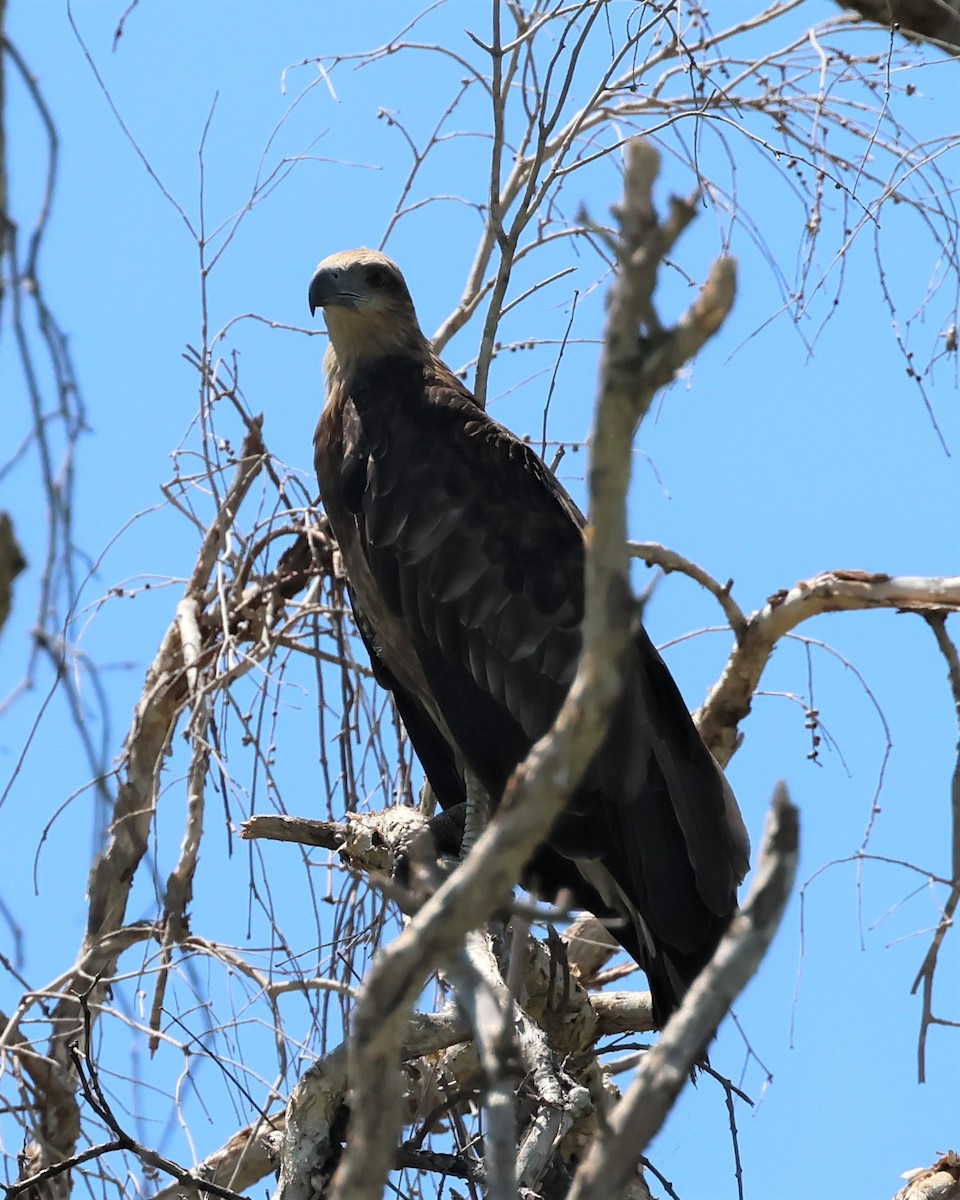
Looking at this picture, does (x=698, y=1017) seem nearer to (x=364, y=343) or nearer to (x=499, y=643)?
(x=499, y=643)

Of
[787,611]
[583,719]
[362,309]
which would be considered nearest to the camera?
[583,719]

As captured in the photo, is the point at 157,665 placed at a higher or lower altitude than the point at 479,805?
higher

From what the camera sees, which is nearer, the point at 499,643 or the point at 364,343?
the point at 499,643

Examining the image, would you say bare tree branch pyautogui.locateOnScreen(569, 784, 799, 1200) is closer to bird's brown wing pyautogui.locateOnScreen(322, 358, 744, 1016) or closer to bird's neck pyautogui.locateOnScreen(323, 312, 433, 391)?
bird's brown wing pyautogui.locateOnScreen(322, 358, 744, 1016)

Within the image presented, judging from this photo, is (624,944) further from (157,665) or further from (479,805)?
(157,665)

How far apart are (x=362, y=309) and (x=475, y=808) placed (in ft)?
Answer: 5.34

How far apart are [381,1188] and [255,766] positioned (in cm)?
257

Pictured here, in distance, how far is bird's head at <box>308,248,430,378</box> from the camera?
484 centimetres

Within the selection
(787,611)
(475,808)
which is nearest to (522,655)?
(475,808)

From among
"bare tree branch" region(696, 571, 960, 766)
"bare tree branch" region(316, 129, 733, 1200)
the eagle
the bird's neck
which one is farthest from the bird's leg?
"bare tree branch" region(316, 129, 733, 1200)

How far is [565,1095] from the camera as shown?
8.05 feet

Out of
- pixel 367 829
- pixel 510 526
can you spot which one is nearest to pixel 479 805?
pixel 367 829

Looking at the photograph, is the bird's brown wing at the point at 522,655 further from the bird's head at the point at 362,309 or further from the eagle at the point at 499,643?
the bird's head at the point at 362,309

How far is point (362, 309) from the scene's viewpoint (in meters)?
4.85
